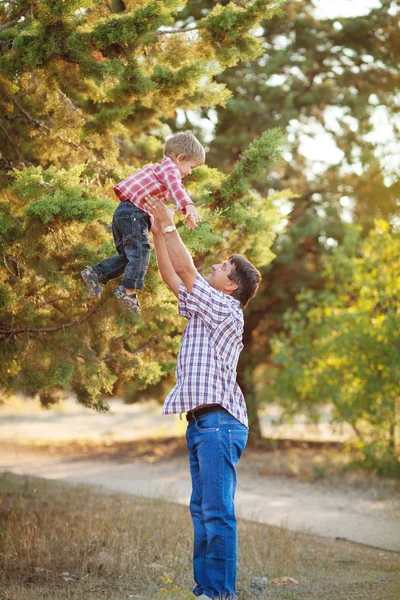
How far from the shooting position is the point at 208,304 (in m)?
4.27

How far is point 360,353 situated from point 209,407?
7.16 m

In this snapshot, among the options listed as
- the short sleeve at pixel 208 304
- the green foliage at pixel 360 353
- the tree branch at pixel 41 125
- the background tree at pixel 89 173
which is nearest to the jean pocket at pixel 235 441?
the short sleeve at pixel 208 304

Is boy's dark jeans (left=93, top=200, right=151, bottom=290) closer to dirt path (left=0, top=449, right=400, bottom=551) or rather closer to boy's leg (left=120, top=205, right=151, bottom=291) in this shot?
boy's leg (left=120, top=205, right=151, bottom=291)

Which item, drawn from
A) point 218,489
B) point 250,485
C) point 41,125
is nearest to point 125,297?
point 218,489

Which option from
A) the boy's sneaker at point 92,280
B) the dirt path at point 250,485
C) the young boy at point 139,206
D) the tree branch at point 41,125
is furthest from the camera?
the dirt path at point 250,485

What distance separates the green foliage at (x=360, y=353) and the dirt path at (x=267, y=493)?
118 centimetres

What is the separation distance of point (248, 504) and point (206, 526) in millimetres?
5831

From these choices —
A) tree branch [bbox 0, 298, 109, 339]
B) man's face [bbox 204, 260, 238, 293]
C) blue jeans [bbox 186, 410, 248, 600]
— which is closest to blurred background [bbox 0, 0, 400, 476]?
tree branch [bbox 0, 298, 109, 339]

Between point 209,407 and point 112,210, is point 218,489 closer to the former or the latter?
point 209,407

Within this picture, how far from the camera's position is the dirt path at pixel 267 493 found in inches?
331

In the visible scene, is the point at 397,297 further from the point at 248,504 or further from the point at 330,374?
the point at 248,504

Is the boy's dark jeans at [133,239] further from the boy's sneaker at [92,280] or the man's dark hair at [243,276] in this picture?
the man's dark hair at [243,276]

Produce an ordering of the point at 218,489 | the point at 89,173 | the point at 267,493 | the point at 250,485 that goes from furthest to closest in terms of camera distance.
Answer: the point at 250,485
the point at 267,493
the point at 89,173
the point at 218,489

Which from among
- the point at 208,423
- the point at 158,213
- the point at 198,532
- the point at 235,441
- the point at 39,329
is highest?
the point at 158,213
